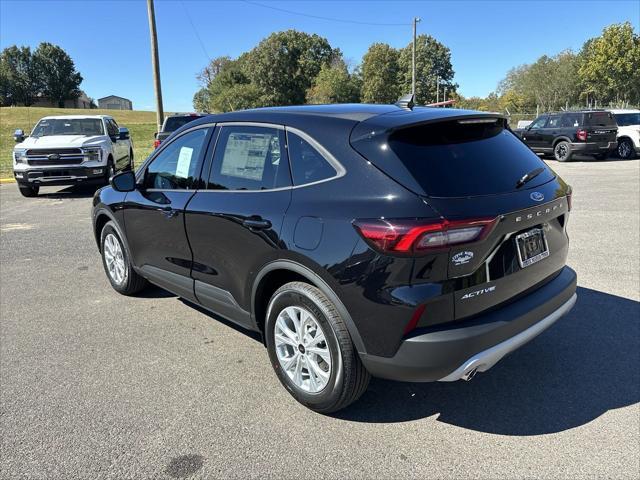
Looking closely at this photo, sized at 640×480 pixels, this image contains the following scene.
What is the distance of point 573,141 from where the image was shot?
58.3 feet

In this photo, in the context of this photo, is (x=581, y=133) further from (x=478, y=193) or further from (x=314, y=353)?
(x=314, y=353)

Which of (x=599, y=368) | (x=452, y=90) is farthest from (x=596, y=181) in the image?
(x=452, y=90)

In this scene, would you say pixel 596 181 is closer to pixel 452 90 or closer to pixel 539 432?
pixel 539 432

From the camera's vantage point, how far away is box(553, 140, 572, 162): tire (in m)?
17.9

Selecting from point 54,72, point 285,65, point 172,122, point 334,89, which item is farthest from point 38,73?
point 172,122

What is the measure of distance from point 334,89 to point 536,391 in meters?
66.4

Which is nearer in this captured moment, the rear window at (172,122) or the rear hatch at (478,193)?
the rear hatch at (478,193)

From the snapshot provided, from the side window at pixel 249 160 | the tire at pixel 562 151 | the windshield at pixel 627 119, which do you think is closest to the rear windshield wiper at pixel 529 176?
the side window at pixel 249 160

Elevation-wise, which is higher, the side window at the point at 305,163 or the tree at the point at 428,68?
the tree at the point at 428,68

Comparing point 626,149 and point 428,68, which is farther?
point 428,68

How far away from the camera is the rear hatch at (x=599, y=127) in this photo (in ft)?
57.7

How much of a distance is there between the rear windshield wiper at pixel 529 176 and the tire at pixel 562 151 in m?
16.7

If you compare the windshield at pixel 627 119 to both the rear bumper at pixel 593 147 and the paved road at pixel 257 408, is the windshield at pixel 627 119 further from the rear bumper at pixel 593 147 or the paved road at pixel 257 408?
the paved road at pixel 257 408

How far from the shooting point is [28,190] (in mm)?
12047
